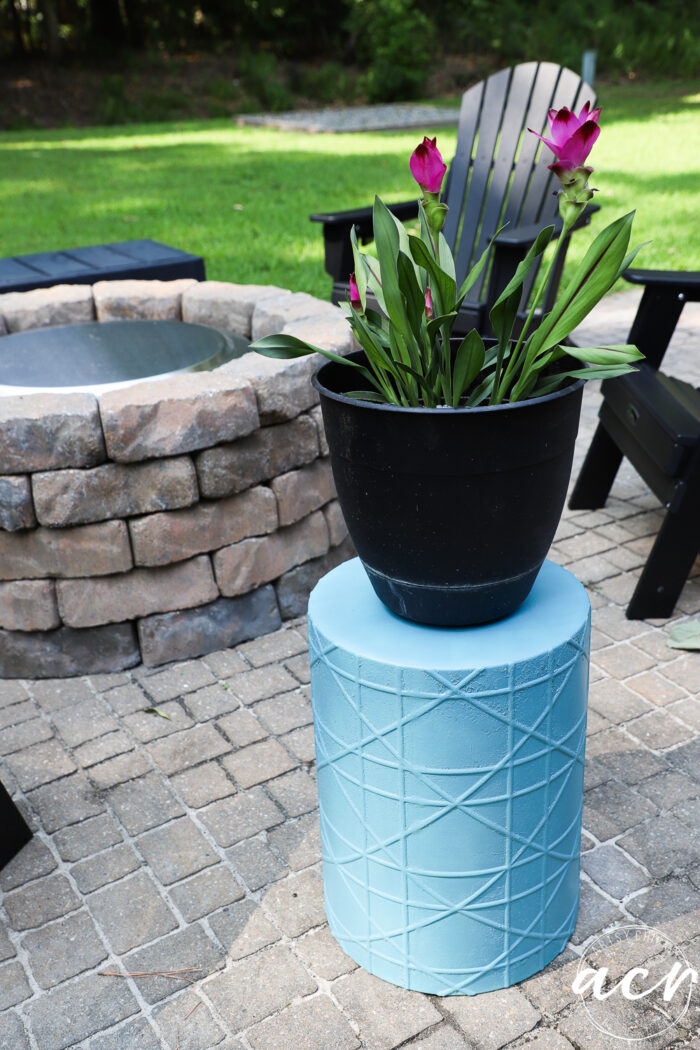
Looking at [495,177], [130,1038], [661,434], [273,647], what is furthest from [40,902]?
[495,177]

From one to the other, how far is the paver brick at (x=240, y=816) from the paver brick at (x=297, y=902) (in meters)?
0.17

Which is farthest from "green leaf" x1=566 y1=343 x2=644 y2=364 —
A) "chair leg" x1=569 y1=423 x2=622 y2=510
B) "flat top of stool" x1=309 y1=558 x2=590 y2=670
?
"chair leg" x1=569 y1=423 x2=622 y2=510

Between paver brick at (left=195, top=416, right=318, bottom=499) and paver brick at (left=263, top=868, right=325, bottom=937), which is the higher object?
paver brick at (left=195, top=416, right=318, bottom=499)

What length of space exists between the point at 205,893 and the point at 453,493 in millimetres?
1075

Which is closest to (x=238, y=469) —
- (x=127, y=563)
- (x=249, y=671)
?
(x=127, y=563)

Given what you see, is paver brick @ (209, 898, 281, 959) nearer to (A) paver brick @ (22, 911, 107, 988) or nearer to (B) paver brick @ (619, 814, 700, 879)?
→ (A) paver brick @ (22, 911, 107, 988)

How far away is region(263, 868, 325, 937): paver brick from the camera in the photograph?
6.04 ft

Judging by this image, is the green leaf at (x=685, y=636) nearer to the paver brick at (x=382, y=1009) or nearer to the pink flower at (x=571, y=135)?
the paver brick at (x=382, y=1009)

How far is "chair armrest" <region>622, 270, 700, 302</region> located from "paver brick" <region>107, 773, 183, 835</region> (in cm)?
206

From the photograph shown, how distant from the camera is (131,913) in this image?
6.19 feet

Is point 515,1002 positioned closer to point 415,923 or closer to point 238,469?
point 415,923

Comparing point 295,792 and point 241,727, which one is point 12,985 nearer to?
point 295,792

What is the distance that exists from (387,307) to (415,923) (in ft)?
3.48

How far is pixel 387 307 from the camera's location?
143cm
